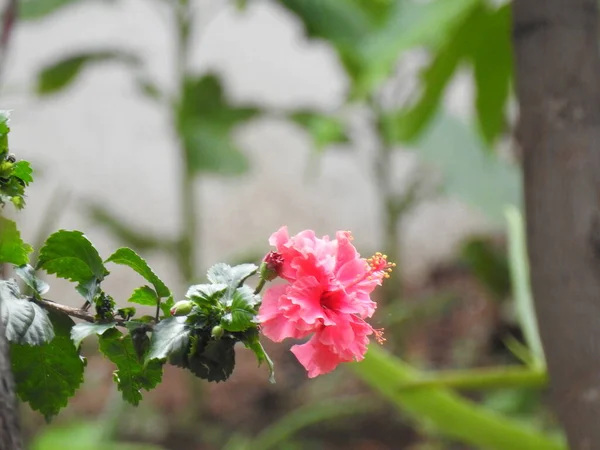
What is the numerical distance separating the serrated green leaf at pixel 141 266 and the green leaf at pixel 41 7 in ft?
3.61

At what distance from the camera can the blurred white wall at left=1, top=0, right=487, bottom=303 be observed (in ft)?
6.45

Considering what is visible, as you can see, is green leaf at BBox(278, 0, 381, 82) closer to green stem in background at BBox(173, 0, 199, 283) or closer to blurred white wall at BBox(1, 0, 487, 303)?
green stem in background at BBox(173, 0, 199, 283)

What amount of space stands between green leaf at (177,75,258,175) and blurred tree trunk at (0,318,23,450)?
1111mm

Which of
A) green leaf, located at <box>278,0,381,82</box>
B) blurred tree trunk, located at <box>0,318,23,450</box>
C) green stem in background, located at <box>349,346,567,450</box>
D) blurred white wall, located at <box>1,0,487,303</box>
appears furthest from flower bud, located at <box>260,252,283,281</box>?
blurred white wall, located at <box>1,0,487,303</box>

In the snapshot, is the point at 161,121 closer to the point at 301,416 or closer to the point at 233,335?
the point at 301,416

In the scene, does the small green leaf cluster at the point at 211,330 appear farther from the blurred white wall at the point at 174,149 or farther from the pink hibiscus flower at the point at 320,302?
the blurred white wall at the point at 174,149

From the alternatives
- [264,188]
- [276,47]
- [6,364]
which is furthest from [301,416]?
[6,364]

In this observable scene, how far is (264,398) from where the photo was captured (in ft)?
5.66

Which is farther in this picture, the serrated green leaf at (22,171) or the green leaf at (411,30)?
the green leaf at (411,30)

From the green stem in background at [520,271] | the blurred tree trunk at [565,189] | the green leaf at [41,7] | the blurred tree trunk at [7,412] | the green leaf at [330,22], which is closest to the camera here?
the blurred tree trunk at [7,412]

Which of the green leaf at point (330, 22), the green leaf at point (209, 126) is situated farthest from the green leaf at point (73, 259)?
the green leaf at point (209, 126)

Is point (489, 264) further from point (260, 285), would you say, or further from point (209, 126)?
point (260, 285)

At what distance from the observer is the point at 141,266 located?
34cm

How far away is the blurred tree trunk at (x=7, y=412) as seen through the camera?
271mm
